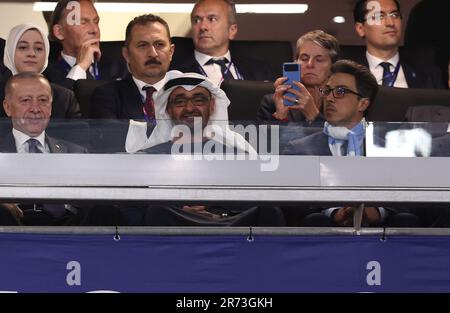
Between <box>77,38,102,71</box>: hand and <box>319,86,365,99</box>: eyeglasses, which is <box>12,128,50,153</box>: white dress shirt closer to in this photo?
<box>77,38,102,71</box>: hand

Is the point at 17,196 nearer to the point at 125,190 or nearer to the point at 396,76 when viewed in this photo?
the point at 125,190

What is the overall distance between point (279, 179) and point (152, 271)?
3.12ft

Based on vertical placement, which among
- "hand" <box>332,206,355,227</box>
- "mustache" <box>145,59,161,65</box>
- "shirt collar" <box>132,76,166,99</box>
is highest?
"mustache" <box>145,59,161,65</box>

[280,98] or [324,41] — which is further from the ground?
[324,41]

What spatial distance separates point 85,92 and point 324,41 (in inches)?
63.1

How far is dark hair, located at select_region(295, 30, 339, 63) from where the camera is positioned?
7.66 metres

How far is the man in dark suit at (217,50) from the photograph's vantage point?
775 cm

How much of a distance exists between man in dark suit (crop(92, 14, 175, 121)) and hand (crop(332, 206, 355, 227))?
4.28 ft

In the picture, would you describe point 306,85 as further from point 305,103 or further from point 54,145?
point 54,145

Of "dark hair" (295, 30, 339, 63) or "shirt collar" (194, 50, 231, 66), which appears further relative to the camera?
"shirt collar" (194, 50, 231, 66)

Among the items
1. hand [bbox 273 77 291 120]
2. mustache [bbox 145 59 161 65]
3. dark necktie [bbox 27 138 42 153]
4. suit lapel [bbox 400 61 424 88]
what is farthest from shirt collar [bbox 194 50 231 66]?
dark necktie [bbox 27 138 42 153]

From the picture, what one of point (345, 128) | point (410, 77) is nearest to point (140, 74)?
point (345, 128)

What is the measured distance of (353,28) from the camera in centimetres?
811

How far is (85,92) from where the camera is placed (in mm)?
7398
